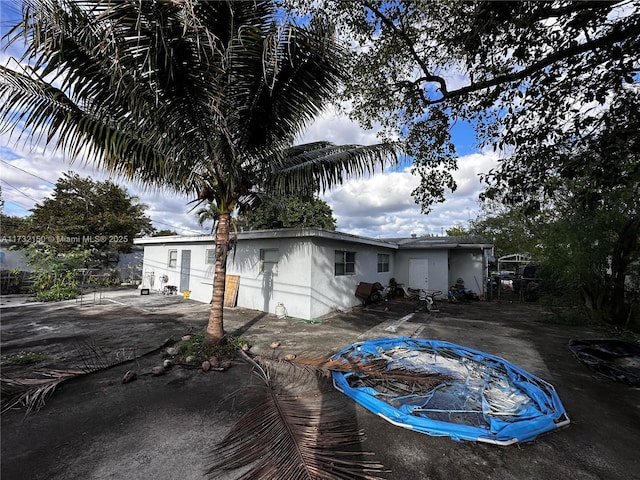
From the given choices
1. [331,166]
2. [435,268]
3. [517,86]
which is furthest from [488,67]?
[435,268]

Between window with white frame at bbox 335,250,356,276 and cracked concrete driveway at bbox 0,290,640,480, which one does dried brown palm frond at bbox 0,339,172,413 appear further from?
window with white frame at bbox 335,250,356,276

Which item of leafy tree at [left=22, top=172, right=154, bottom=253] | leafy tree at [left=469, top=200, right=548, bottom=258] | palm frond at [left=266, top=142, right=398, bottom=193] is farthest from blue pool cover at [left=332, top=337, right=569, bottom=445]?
leafy tree at [left=22, top=172, right=154, bottom=253]

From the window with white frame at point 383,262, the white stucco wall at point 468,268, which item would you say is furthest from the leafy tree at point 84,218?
the white stucco wall at point 468,268

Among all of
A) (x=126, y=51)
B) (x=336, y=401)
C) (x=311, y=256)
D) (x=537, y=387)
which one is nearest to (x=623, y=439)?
(x=537, y=387)

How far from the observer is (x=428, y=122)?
5336 mm

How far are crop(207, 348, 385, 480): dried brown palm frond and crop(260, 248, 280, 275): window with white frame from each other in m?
5.63

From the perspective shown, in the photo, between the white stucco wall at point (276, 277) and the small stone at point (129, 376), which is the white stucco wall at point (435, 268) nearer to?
the white stucco wall at point (276, 277)

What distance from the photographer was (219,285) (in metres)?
5.22

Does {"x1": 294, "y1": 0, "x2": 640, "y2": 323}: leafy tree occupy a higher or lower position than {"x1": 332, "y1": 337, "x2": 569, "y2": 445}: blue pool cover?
higher

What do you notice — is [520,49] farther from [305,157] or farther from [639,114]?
[305,157]

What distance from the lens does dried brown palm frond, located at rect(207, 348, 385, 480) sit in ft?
6.44

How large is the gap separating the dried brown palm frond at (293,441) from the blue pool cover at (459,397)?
1.58ft

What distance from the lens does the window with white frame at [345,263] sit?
9.52 meters

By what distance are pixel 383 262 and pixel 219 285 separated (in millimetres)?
9364
